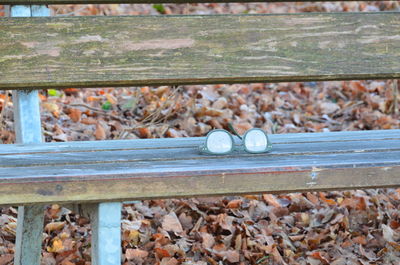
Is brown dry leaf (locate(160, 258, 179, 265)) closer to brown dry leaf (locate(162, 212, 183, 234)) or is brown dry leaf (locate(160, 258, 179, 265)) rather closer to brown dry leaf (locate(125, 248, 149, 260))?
brown dry leaf (locate(125, 248, 149, 260))

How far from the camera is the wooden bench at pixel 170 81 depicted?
1.75 metres

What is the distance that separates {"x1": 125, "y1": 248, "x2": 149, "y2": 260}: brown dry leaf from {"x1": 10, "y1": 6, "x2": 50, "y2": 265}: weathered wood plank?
1.22ft

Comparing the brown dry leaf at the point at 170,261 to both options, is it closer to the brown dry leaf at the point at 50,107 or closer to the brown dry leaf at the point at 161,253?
the brown dry leaf at the point at 161,253

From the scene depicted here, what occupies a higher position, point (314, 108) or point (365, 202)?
point (314, 108)

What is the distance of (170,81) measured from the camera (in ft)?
7.59

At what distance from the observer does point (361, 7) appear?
22.9ft

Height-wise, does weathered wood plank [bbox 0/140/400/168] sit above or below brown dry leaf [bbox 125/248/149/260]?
above

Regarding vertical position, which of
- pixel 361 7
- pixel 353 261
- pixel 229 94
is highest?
pixel 361 7

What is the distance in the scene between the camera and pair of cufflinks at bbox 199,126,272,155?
2010mm

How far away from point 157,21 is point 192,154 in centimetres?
54

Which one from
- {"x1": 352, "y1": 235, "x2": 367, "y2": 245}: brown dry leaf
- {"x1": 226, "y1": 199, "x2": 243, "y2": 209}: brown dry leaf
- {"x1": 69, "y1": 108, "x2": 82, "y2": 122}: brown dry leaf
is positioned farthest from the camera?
{"x1": 69, "y1": 108, "x2": 82, "y2": 122}: brown dry leaf

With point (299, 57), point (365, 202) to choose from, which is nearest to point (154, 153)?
point (299, 57)

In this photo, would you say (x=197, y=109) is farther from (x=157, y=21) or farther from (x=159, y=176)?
(x=159, y=176)

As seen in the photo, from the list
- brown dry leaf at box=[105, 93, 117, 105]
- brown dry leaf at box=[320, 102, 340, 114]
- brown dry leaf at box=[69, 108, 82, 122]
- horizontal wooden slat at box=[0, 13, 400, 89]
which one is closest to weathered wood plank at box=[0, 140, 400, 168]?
horizontal wooden slat at box=[0, 13, 400, 89]
